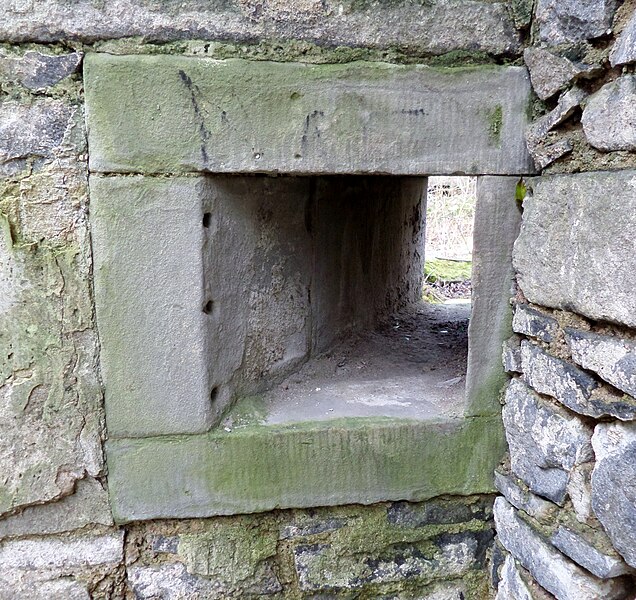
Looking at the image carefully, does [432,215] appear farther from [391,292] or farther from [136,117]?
[136,117]

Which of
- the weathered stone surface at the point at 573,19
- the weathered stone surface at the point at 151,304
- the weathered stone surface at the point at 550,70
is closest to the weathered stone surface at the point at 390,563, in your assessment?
the weathered stone surface at the point at 151,304

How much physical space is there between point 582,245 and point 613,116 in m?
0.27

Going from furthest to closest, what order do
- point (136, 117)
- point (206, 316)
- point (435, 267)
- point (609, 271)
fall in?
point (435, 267) → point (206, 316) → point (136, 117) → point (609, 271)

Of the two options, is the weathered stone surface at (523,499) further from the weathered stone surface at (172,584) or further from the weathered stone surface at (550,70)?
the weathered stone surface at (550,70)

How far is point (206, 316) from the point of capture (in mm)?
1571

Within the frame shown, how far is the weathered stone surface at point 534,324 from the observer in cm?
143

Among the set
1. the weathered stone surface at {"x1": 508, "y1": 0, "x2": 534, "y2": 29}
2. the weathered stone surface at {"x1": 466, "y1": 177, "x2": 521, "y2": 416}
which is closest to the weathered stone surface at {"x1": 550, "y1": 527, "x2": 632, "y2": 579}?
the weathered stone surface at {"x1": 466, "y1": 177, "x2": 521, "y2": 416}

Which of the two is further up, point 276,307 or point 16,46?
point 16,46

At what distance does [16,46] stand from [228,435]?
1121mm

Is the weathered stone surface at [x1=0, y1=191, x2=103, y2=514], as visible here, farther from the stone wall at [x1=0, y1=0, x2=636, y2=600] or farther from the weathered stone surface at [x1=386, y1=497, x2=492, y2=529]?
Answer: the weathered stone surface at [x1=386, y1=497, x2=492, y2=529]

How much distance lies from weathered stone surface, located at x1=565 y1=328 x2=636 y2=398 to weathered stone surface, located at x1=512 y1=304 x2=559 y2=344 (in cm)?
9

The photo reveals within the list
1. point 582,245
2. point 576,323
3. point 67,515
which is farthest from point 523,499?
point 67,515

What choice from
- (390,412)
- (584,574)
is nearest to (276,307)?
(390,412)

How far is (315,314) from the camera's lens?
2.13 m
